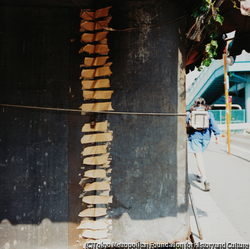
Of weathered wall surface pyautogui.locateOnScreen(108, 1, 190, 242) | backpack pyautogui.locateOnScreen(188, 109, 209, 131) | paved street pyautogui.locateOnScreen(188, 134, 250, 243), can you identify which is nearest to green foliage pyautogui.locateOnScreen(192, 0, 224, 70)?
weathered wall surface pyautogui.locateOnScreen(108, 1, 190, 242)

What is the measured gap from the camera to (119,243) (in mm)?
2768

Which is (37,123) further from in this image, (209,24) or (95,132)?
(209,24)

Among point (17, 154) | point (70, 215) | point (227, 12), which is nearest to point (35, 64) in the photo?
point (17, 154)

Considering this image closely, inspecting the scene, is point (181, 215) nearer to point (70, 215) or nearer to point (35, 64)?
point (70, 215)

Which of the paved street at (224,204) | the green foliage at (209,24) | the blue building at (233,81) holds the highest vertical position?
the blue building at (233,81)

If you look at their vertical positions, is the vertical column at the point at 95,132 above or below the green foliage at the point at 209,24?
below

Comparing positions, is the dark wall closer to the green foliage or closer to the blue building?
the green foliage

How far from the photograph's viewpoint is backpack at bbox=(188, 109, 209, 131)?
4973 mm

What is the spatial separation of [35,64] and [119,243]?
2.56 meters

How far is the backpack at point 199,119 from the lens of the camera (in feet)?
16.3

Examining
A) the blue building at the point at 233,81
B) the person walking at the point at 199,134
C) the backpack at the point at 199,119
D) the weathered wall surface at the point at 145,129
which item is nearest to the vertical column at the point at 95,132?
the weathered wall surface at the point at 145,129

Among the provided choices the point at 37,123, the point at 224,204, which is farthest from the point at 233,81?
the point at 37,123

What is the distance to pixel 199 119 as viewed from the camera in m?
5.03

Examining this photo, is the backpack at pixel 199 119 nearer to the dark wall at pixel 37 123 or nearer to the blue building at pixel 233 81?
the dark wall at pixel 37 123
